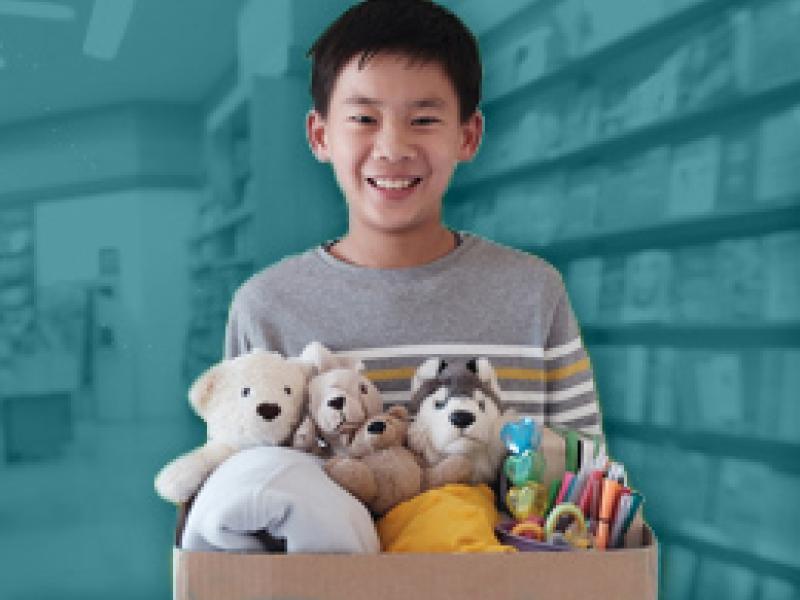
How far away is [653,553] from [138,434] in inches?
50.4

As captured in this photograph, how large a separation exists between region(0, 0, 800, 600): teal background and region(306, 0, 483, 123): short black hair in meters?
0.46

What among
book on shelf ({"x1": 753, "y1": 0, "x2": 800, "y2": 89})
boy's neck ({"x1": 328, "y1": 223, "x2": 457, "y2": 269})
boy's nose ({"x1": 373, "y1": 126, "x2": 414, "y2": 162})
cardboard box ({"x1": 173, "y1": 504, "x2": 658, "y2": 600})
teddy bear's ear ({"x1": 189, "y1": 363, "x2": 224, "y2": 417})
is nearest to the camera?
cardboard box ({"x1": 173, "y1": 504, "x2": 658, "y2": 600})

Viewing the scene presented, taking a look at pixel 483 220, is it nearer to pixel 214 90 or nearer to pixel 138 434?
pixel 214 90

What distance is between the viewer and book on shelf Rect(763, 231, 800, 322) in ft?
5.82

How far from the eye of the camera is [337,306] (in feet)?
4.31

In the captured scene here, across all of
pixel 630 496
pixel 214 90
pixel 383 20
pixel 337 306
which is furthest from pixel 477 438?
pixel 214 90

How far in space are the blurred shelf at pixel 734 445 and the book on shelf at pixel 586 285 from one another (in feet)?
1.04

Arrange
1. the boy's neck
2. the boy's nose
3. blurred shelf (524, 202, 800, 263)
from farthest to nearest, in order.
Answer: blurred shelf (524, 202, 800, 263)
the boy's neck
the boy's nose

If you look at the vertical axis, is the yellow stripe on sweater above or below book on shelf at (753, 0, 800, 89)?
below

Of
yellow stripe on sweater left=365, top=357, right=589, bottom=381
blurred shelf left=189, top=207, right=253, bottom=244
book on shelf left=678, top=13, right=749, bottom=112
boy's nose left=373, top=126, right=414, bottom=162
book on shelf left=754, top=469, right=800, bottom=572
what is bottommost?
book on shelf left=754, top=469, right=800, bottom=572

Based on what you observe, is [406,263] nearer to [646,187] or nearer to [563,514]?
[563,514]

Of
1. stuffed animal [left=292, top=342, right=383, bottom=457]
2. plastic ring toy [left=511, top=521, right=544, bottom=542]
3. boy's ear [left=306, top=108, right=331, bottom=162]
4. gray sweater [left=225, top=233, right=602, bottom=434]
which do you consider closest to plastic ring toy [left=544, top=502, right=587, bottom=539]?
plastic ring toy [left=511, top=521, right=544, bottom=542]

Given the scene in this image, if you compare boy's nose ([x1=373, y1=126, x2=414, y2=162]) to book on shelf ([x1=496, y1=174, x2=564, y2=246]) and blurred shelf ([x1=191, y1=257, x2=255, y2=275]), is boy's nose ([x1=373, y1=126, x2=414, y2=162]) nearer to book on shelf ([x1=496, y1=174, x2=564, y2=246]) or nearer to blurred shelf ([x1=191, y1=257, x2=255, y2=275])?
blurred shelf ([x1=191, y1=257, x2=255, y2=275])

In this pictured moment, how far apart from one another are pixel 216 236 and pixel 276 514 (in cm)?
113
